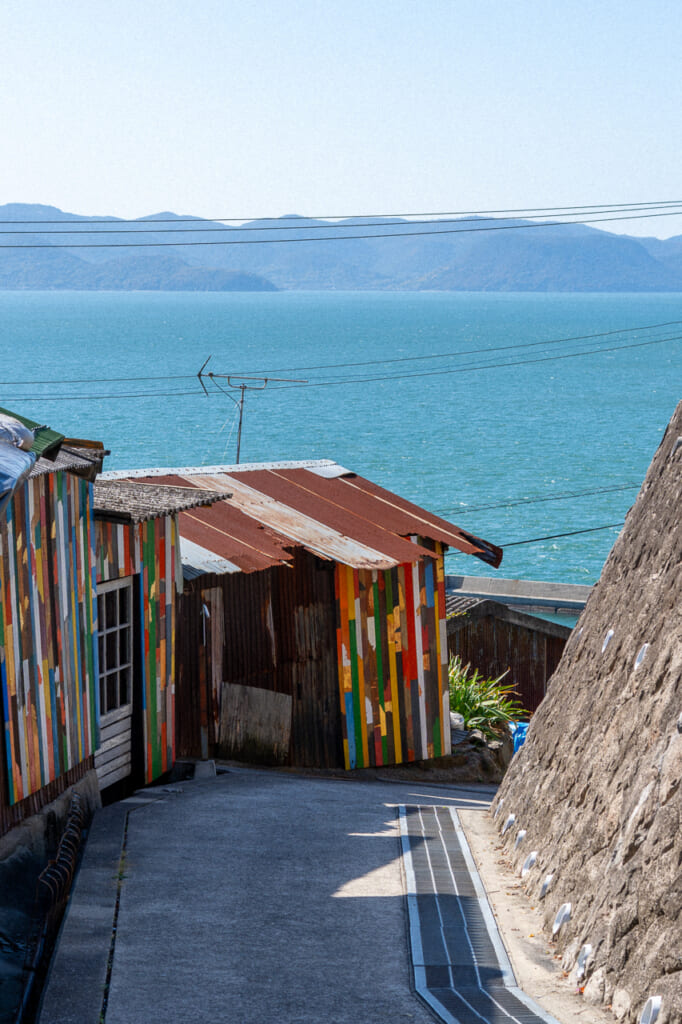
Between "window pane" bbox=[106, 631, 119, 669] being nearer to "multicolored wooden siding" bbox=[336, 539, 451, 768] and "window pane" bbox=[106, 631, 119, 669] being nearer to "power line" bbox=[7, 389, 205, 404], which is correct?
"multicolored wooden siding" bbox=[336, 539, 451, 768]

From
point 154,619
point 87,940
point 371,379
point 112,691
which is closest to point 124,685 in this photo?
point 112,691

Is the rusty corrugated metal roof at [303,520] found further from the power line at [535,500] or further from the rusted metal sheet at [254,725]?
the power line at [535,500]

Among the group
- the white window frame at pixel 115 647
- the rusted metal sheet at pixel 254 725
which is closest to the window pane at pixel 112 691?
the white window frame at pixel 115 647

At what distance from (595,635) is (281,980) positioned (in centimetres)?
368

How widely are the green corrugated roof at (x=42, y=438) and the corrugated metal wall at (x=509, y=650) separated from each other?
14.6 metres

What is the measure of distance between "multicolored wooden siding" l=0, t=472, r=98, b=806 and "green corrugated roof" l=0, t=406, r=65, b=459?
749 millimetres

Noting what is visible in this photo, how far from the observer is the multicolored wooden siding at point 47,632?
844 cm

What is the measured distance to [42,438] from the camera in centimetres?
760

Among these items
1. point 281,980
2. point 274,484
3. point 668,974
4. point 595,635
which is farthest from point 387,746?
point 668,974

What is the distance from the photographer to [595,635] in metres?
8.91

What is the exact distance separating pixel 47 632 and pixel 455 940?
3910 millimetres

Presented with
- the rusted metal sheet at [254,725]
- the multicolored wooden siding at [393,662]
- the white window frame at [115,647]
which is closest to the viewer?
the white window frame at [115,647]

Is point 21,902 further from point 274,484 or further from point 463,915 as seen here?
point 274,484

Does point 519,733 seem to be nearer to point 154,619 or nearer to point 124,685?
point 154,619
